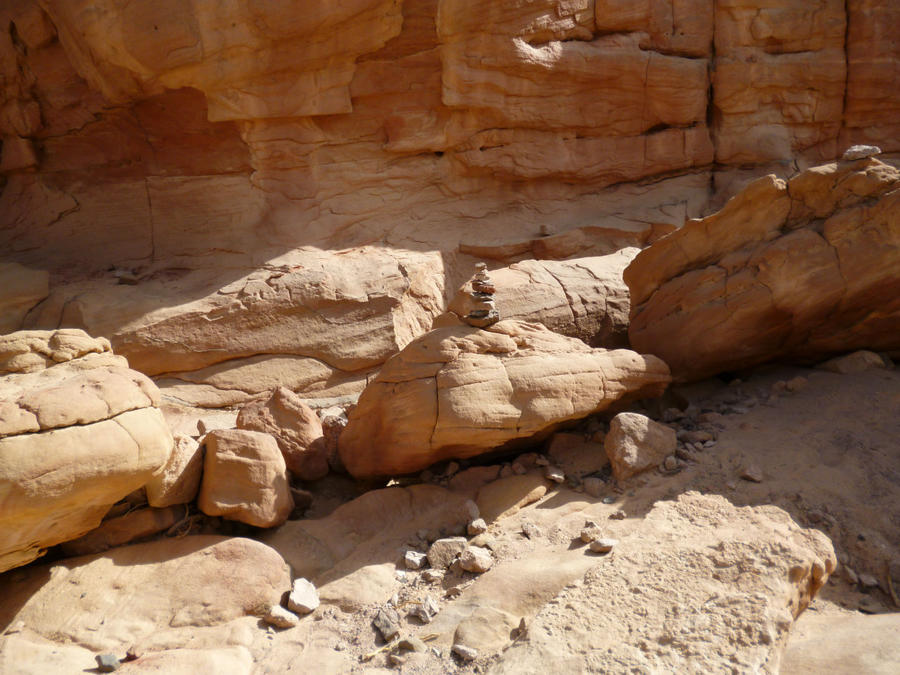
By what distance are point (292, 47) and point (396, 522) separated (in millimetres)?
5182

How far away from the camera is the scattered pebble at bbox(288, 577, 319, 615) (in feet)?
10.2

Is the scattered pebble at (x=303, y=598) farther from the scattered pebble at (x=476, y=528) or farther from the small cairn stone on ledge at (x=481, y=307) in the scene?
the small cairn stone on ledge at (x=481, y=307)

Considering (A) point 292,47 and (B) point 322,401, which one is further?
(A) point 292,47

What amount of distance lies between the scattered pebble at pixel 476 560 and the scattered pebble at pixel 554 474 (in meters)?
0.71

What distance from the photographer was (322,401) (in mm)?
5930

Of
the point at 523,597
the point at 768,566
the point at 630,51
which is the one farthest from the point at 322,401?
the point at 630,51

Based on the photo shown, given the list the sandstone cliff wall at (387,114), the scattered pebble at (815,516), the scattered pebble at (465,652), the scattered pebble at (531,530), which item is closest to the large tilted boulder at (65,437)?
the scattered pebble at (465,652)

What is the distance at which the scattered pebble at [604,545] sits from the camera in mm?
3023

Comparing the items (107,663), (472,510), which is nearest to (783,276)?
(472,510)

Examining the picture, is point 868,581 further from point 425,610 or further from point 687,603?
point 425,610

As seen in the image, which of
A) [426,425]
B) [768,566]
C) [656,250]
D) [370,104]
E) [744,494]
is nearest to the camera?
[768,566]

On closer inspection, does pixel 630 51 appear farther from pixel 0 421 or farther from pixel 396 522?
pixel 0 421

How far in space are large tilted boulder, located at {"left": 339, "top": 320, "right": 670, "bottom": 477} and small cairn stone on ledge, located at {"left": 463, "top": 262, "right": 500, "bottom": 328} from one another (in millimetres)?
49

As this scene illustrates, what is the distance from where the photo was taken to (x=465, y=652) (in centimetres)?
262
